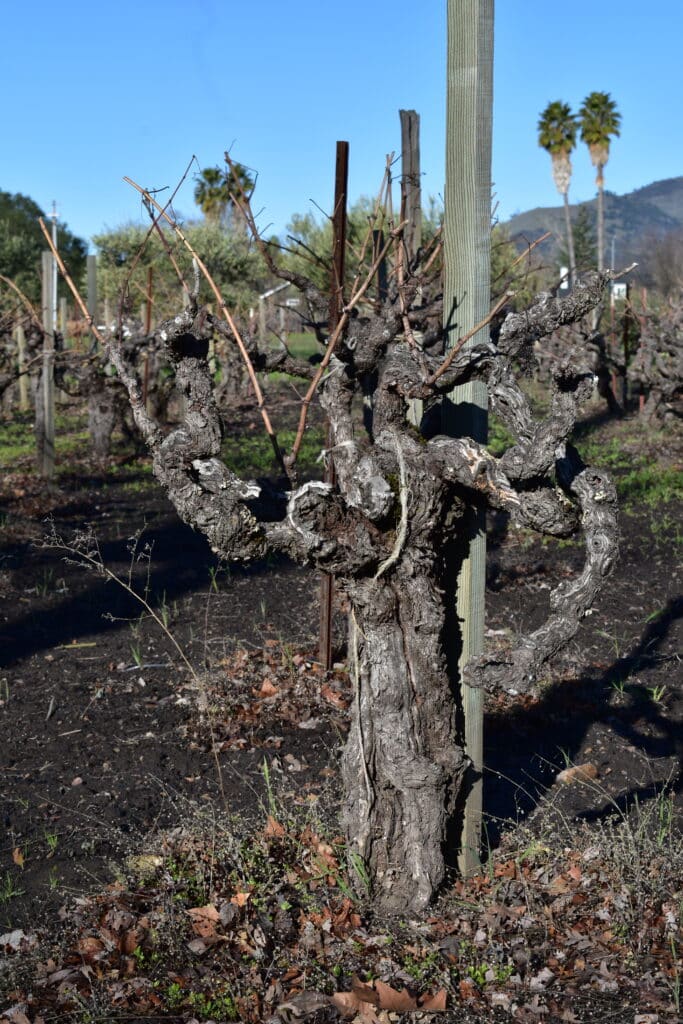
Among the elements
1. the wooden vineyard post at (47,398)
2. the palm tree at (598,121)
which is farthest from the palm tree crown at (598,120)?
the wooden vineyard post at (47,398)

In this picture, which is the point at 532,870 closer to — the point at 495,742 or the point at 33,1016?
the point at 495,742

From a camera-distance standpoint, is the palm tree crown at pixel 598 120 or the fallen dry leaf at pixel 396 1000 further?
the palm tree crown at pixel 598 120

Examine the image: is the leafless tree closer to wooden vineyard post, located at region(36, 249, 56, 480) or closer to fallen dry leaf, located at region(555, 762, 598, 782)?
fallen dry leaf, located at region(555, 762, 598, 782)

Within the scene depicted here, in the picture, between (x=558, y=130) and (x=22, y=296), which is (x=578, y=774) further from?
(x=558, y=130)

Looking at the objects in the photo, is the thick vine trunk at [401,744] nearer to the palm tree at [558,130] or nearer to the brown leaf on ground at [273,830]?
the brown leaf on ground at [273,830]

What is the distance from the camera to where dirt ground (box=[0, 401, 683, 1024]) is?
3.91 metres

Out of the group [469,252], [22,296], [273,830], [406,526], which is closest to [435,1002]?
[273,830]

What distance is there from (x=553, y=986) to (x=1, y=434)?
13.6 meters

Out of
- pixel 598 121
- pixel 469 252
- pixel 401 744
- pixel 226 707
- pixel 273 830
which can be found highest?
pixel 598 121

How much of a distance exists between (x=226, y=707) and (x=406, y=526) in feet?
7.89

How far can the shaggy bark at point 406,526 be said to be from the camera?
2783mm

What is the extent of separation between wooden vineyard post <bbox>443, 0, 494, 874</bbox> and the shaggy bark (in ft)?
0.23

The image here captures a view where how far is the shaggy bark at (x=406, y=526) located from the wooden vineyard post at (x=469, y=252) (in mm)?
71

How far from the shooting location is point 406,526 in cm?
289
